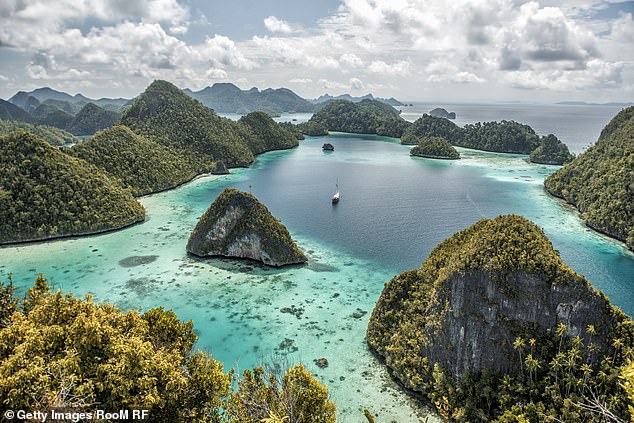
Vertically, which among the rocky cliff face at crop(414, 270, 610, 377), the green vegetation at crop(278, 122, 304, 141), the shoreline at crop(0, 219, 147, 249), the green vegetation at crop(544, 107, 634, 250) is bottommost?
the shoreline at crop(0, 219, 147, 249)

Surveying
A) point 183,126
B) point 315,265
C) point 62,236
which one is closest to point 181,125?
point 183,126

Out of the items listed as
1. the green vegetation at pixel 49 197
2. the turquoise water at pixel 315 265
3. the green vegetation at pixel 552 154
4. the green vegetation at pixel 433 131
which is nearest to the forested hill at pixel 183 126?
the turquoise water at pixel 315 265

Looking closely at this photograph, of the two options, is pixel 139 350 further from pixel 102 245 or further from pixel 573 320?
pixel 102 245

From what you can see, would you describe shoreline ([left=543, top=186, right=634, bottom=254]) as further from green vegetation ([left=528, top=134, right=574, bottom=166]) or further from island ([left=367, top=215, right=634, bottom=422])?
green vegetation ([left=528, top=134, right=574, bottom=166])

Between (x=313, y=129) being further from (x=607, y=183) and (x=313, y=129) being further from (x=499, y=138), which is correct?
(x=607, y=183)

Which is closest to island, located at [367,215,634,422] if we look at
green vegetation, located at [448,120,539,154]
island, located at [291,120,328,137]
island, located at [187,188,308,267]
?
island, located at [187,188,308,267]
